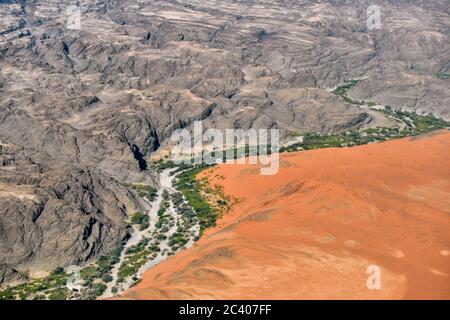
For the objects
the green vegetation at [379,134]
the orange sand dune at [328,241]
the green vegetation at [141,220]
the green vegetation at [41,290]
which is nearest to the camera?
the orange sand dune at [328,241]

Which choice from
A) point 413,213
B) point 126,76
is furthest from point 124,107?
point 413,213

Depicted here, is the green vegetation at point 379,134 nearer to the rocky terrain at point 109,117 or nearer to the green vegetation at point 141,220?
the rocky terrain at point 109,117

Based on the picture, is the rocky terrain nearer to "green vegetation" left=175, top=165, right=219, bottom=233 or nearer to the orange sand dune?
"green vegetation" left=175, top=165, right=219, bottom=233

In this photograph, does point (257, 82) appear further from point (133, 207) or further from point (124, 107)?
point (133, 207)
